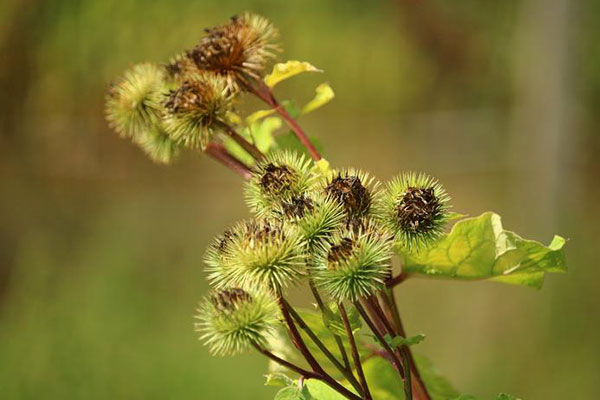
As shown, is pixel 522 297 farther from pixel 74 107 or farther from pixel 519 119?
pixel 74 107

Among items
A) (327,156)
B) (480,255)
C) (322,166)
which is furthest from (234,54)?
(327,156)

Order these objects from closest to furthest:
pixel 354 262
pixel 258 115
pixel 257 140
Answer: pixel 354 262
pixel 258 115
pixel 257 140

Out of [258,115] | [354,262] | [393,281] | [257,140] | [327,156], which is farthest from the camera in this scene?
[327,156]

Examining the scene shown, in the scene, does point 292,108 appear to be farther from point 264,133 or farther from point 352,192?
point 352,192

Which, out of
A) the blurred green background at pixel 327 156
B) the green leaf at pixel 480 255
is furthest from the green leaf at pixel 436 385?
the blurred green background at pixel 327 156

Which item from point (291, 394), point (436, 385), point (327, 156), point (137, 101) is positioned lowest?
point (291, 394)

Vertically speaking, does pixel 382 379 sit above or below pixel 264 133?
below

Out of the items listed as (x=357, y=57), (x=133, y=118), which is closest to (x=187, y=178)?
(x=357, y=57)

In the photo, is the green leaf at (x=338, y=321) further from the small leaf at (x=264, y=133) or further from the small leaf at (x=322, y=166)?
the small leaf at (x=264, y=133)
